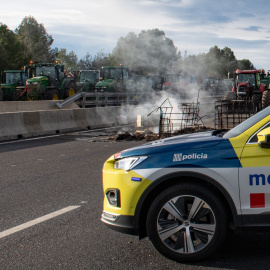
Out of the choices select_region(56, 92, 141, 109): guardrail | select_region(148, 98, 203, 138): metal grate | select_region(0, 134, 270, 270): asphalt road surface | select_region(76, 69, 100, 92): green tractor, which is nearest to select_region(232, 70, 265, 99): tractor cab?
select_region(56, 92, 141, 109): guardrail

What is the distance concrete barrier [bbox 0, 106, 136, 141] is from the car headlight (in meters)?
11.5

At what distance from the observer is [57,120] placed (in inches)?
722

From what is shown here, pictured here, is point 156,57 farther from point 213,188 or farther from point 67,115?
point 213,188

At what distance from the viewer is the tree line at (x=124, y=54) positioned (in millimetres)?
37219

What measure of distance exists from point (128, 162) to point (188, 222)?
0.76m

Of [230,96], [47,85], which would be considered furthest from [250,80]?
[47,85]

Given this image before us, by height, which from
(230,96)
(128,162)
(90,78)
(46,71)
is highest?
(46,71)

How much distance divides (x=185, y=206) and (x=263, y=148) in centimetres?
82

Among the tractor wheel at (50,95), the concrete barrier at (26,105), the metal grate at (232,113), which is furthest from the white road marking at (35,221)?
the tractor wheel at (50,95)

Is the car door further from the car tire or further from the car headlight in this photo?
the car headlight

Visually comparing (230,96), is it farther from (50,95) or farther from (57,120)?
(57,120)

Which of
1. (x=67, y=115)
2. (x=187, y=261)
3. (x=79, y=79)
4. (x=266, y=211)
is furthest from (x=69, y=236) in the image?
(x=79, y=79)

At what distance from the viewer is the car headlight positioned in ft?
14.6

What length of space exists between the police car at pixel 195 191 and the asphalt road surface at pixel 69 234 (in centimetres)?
20
